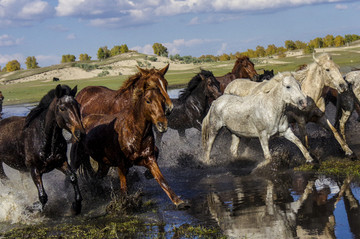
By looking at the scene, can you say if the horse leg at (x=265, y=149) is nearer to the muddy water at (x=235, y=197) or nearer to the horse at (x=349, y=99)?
the muddy water at (x=235, y=197)

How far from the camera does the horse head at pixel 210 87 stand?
1435 centimetres

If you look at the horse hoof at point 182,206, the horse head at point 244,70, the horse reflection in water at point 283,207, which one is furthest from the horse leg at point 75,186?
the horse head at point 244,70

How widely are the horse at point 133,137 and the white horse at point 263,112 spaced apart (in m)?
2.71

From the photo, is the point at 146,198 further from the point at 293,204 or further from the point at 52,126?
the point at 293,204

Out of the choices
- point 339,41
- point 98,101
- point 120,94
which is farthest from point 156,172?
point 339,41

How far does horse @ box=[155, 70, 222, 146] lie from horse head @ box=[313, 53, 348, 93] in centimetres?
347

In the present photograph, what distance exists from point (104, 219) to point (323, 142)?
658cm

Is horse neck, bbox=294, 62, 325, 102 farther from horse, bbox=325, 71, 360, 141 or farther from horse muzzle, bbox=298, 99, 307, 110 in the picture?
horse muzzle, bbox=298, 99, 307, 110

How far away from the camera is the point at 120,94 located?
1038 centimetres

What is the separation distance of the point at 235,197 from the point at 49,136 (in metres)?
3.01

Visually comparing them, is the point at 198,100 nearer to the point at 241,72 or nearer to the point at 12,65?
the point at 241,72

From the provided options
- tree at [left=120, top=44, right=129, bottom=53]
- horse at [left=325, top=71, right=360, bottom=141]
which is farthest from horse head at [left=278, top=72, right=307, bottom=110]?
tree at [left=120, top=44, right=129, bottom=53]

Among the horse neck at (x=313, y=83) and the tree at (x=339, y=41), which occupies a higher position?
the horse neck at (x=313, y=83)

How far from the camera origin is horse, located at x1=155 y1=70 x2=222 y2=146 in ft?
47.7
